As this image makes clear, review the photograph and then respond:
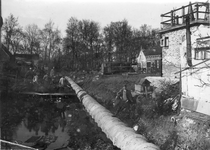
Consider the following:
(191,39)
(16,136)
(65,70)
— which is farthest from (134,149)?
(65,70)

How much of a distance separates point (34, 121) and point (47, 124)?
892 mm

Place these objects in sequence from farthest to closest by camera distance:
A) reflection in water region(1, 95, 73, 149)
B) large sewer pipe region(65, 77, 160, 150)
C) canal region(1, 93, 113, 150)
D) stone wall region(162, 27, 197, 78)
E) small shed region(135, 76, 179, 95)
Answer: stone wall region(162, 27, 197, 78), small shed region(135, 76, 179, 95), reflection in water region(1, 95, 73, 149), canal region(1, 93, 113, 150), large sewer pipe region(65, 77, 160, 150)

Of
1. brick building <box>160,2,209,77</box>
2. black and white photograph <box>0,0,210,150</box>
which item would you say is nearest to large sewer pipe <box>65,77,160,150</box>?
black and white photograph <box>0,0,210,150</box>

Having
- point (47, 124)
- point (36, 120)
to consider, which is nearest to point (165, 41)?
point (47, 124)

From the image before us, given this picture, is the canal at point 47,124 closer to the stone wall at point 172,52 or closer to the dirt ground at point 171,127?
the dirt ground at point 171,127

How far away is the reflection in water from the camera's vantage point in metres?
7.40

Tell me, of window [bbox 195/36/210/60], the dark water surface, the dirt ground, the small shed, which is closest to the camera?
the dirt ground

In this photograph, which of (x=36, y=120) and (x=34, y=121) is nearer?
(x=34, y=121)

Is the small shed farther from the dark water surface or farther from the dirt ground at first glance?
the dark water surface

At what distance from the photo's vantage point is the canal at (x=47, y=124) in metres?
6.92

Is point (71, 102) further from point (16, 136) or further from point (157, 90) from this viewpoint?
point (157, 90)

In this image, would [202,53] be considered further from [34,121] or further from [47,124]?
[34,121]

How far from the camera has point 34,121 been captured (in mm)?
9805

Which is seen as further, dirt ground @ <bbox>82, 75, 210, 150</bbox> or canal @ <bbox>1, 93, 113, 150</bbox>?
canal @ <bbox>1, 93, 113, 150</bbox>
